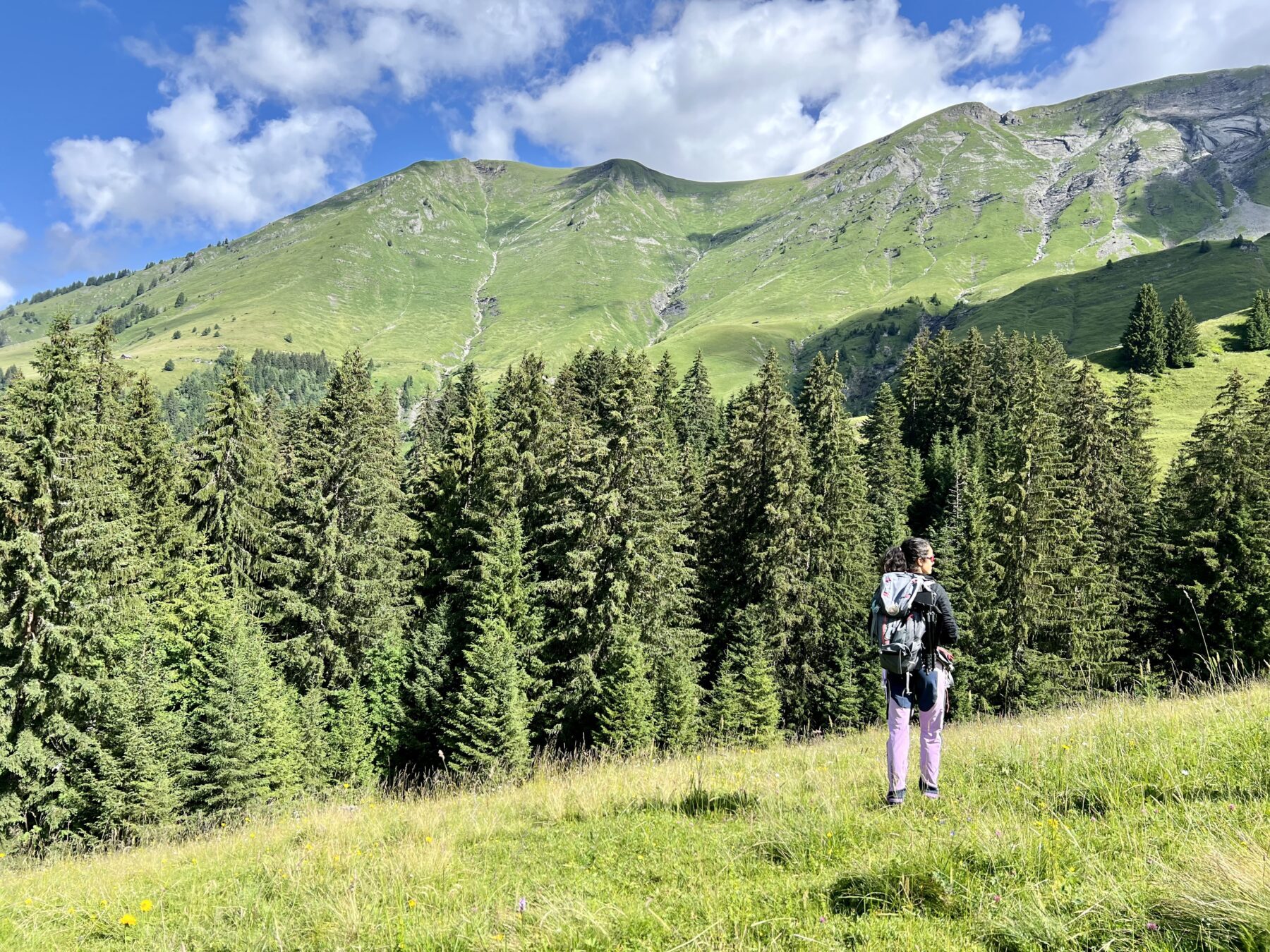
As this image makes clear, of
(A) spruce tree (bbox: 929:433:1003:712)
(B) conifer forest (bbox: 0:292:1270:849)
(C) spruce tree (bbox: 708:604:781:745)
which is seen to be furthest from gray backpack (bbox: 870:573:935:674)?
(A) spruce tree (bbox: 929:433:1003:712)

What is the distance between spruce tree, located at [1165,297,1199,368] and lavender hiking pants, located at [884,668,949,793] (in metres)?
106

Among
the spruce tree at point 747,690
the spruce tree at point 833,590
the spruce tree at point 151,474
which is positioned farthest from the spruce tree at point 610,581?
the spruce tree at point 151,474

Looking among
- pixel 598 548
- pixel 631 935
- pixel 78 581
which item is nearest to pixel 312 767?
pixel 78 581

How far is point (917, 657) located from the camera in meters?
6.42

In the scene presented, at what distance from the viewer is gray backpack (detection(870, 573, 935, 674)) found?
6410 millimetres

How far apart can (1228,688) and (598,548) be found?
22.5 metres

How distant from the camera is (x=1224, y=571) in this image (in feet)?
109

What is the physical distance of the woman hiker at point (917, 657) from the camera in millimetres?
6246

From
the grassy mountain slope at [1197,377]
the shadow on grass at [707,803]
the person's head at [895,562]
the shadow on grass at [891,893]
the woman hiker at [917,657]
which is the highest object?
the grassy mountain slope at [1197,377]

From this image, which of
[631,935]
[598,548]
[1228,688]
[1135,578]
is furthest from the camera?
[1135,578]

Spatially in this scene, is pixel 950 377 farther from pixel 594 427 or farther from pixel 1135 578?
pixel 594 427

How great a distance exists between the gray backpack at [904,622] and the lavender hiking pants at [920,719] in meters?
0.16

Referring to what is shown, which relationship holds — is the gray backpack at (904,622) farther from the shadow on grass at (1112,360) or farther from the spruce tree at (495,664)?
the shadow on grass at (1112,360)

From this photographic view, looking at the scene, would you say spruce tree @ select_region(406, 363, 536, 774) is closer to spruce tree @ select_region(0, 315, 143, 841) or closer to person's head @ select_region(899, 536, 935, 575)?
spruce tree @ select_region(0, 315, 143, 841)
